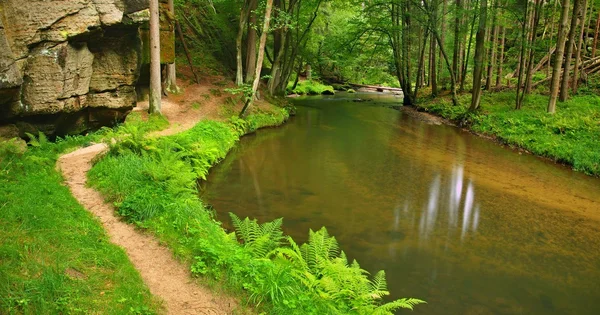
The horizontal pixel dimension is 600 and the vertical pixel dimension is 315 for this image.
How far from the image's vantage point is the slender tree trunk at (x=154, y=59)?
13.7 meters

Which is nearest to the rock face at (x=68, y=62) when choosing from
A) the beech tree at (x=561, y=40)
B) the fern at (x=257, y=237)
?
the fern at (x=257, y=237)

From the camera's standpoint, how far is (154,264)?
18.0ft

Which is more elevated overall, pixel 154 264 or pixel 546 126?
pixel 546 126

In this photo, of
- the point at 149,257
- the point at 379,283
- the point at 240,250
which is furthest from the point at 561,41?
the point at 149,257

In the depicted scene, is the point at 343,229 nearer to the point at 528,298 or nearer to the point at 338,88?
the point at 528,298

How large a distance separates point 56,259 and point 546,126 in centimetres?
1823

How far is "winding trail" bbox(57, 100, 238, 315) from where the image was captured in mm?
4781

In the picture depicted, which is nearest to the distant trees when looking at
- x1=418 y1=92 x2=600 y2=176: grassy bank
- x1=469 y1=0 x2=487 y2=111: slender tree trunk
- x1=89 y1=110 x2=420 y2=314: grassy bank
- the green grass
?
x1=469 y1=0 x2=487 y2=111: slender tree trunk

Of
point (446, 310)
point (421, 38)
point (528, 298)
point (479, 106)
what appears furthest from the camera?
point (421, 38)

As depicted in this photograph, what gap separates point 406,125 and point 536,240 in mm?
14204

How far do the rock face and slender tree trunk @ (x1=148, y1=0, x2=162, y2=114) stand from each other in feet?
4.72

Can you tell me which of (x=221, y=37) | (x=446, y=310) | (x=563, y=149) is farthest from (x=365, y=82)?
(x=446, y=310)

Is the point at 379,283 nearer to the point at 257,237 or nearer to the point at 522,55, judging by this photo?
the point at 257,237

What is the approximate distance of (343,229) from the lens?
8.59m
